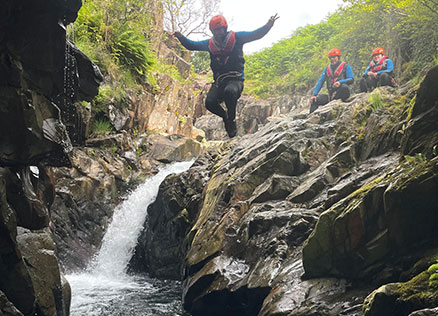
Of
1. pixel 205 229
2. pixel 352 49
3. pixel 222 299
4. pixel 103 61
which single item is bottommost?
pixel 222 299

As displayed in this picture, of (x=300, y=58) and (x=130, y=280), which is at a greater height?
(x=300, y=58)

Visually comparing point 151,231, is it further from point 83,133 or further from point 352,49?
point 352,49

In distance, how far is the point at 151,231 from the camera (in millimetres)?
11727

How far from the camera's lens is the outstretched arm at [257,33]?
7.00 metres

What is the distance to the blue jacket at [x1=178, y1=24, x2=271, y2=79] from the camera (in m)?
7.14

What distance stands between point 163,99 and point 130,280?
390 inches

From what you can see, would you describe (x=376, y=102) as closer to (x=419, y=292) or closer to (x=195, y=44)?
(x=195, y=44)

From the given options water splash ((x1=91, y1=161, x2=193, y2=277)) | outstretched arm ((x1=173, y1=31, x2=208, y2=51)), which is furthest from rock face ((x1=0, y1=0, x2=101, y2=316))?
water splash ((x1=91, y1=161, x2=193, y2=277))

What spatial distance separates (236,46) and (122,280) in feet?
23.0

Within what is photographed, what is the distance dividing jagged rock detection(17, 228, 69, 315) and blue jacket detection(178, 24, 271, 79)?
4147 millimetres

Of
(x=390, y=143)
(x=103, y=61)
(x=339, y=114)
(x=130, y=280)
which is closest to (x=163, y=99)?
(x=103, y=61)

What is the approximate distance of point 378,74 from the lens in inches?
428

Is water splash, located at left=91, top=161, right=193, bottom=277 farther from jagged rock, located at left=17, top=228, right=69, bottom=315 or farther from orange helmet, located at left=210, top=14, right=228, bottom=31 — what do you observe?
orange helmet, located at left=210, top=14, right=228, bottom=31

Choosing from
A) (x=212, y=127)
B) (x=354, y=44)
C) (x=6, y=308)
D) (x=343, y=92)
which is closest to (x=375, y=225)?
(x=6, y=308)
